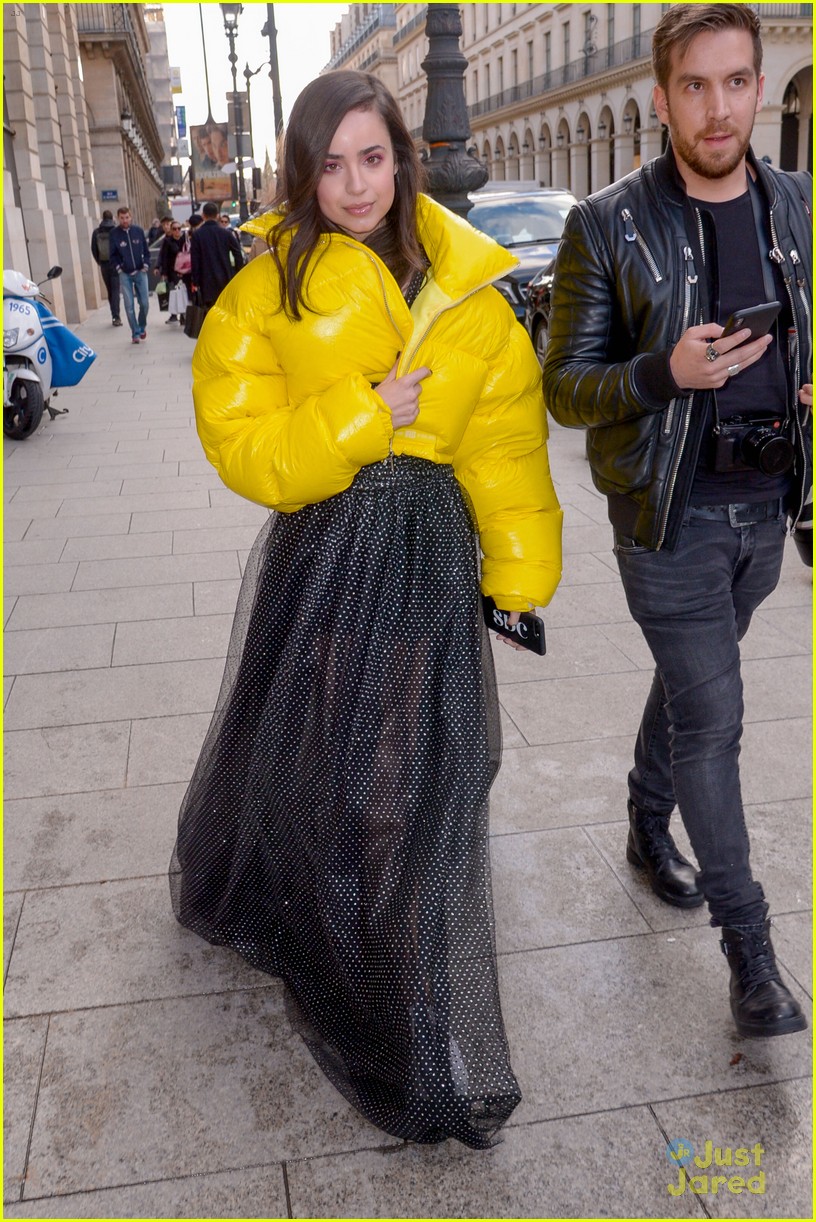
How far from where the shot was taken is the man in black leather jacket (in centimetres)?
232

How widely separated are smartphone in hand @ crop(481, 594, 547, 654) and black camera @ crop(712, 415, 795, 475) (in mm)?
530

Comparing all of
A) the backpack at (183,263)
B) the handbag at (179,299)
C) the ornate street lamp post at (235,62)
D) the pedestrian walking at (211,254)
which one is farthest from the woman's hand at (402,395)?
the ornate street lamp post at (235,62)

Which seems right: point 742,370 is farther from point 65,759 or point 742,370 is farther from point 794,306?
point 65,759

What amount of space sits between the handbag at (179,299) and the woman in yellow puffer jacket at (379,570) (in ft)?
60.4

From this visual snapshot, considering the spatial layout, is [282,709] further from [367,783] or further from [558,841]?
[558,841]

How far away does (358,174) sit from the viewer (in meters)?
2.27

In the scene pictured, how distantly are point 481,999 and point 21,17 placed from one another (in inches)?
771

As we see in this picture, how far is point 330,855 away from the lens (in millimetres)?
2404

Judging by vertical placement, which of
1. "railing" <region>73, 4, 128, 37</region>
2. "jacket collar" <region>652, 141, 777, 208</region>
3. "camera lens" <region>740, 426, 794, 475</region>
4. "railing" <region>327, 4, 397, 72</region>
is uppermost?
"railing" <region>327, 4, 397, 72</region>

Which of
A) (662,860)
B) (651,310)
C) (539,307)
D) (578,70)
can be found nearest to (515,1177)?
(662,860)

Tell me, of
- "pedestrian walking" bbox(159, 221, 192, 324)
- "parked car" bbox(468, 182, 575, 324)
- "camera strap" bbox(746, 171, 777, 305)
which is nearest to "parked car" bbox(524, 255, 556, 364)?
"parked car" bbox(468, 182, 575, 324)

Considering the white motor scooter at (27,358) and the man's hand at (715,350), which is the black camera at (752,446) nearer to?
the man's hand at (715,350)

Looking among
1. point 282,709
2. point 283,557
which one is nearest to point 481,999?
point 282,709

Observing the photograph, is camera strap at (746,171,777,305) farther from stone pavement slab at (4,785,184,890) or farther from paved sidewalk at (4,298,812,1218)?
stone pavement slab at (4,785,184,890)
